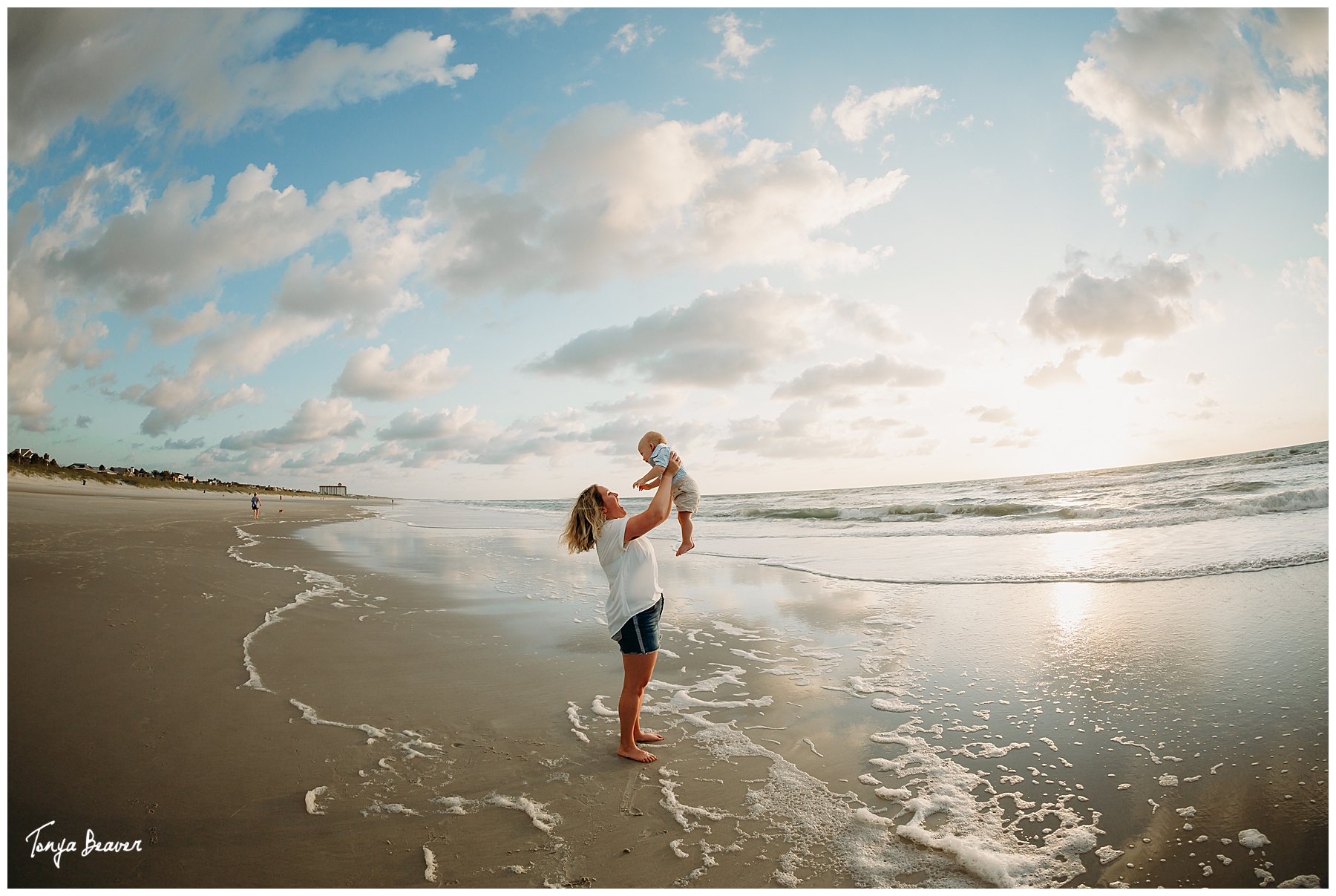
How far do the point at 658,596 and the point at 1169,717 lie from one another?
430 centimetres

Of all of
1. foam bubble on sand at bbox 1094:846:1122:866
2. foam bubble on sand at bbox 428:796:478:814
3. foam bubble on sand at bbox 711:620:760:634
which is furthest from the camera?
foam bubble on sand at bbox 711:620:760:634

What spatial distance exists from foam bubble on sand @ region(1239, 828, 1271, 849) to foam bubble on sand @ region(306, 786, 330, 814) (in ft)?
17.2

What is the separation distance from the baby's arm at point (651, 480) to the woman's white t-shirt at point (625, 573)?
0.32 metres

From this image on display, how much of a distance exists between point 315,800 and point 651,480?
2984 millimetres

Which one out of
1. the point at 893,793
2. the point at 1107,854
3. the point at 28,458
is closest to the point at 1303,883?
the point at 1107,854

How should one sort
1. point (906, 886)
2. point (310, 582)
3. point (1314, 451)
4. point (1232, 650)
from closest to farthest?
1. point (906, 886)
2. point (1232, 650)
3. point (310, 582)
4. point (1314, 451)

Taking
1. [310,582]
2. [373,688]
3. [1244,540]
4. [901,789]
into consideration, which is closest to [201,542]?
[310,582]

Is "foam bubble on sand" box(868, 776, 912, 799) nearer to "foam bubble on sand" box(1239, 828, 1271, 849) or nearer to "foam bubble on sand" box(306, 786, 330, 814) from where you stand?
"foam bubble on sand" box(1239, 828, 1271, 849)

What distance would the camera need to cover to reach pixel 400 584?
441 inches

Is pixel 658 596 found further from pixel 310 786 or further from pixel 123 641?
pixel 123 641

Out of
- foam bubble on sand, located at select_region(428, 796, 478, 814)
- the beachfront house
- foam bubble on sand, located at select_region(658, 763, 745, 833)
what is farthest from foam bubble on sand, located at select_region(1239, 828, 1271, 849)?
the beachfront house

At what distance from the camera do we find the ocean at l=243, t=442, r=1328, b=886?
3.16 meters

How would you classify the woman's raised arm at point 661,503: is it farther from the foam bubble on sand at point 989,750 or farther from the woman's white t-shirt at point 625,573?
the foam bubble on sand at point 989,750

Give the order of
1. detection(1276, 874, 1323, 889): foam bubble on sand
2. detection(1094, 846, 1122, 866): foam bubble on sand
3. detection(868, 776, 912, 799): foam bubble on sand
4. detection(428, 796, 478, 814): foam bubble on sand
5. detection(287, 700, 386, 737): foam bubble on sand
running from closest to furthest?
detection(1276, 874, 1323, 889): foam bubble on sand < detection(1094, 846, 1122, 866): foam bubble on sand < detection(428, 796, 478, 814): foam bubble on sand < detection(868, 776, 912, 799): foam bubble on sand < detection(287, 700, 386, 737): foam bubble on sand
